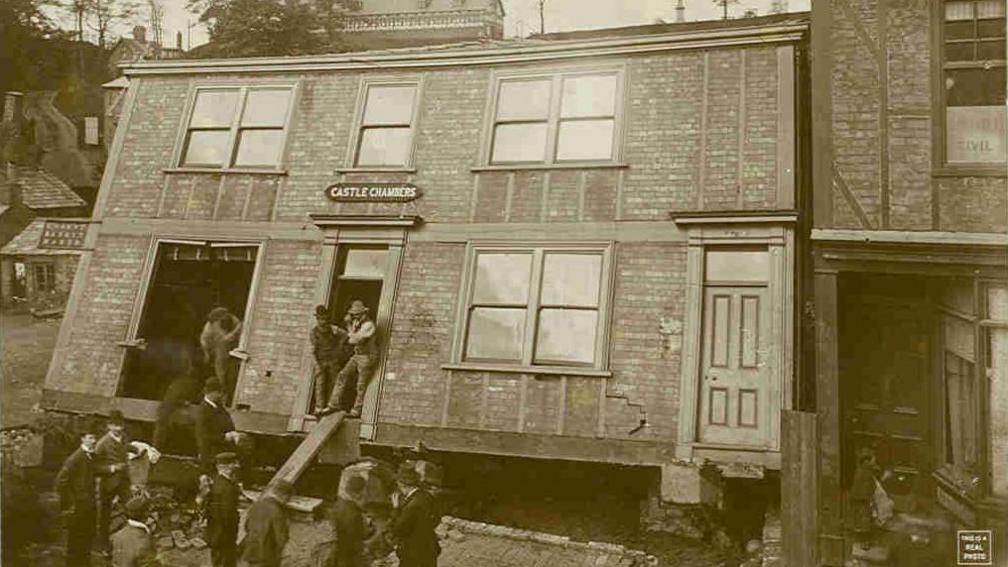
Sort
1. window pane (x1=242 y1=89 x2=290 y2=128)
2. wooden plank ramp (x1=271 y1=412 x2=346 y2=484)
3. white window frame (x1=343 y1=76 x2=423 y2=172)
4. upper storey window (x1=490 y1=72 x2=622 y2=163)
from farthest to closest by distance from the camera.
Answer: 1. window pane (x1=242 y1=89 x2=290 y2=128)
2. white window frame (x1=343 y1=76 x2=423 y2=172)
3. upper storey window (x1=490 y1=72 x2=622 y2=163)
4. wooden plank ramp (x1=271 y1=412 x2=346 y2=484)

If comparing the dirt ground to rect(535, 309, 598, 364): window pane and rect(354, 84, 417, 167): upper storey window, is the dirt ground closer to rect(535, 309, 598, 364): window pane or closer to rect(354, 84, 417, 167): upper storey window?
rect(354, 84, 417, 167): upper storey window

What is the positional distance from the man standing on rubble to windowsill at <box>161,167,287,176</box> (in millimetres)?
1555

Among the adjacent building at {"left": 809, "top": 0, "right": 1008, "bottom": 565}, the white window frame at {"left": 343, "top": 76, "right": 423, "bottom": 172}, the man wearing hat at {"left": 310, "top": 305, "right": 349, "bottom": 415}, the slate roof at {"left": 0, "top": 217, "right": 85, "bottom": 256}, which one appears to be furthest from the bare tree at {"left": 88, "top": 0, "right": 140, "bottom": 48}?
the adjacent building at {"left": 809, "top": 0, "right": 1008, "bottom": 565}

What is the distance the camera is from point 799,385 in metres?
6.48

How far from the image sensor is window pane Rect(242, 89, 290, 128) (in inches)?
318

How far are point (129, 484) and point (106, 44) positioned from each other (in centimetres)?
438

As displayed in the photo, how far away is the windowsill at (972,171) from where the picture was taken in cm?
580

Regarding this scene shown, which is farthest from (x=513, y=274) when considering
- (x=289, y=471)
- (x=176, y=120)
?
(x=176, y=120)

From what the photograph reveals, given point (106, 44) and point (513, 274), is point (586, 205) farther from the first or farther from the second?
point (106, 44)

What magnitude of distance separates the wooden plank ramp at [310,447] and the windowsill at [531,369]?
1232 millimetres

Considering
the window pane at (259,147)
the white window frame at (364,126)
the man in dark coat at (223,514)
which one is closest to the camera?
the man in dark coat at (223,514)

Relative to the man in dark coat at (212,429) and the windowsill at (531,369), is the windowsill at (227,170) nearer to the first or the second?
the man in dark coat at (212,429)

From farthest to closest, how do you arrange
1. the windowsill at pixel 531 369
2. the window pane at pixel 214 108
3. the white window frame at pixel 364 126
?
the window pane at pixel 214 108
the white window frame at pixel 364 126
the windowsill at pixel 531 369

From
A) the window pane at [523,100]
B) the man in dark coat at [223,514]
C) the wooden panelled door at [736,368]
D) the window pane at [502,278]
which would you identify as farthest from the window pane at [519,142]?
the man in dark coat at [223,514]
